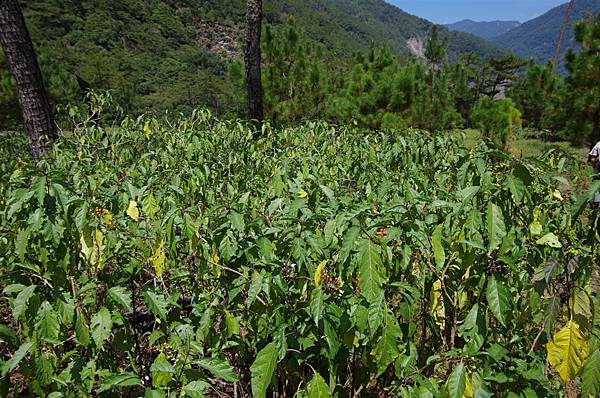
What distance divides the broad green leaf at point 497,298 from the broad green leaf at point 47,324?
1.52 metres

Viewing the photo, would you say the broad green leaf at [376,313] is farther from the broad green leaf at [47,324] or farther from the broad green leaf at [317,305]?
the broad green leaf at [47,324]

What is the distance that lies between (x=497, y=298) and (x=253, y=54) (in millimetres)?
6150

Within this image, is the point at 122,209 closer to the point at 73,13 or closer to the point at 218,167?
the point at 218,167

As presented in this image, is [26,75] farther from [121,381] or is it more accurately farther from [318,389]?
[318,389]

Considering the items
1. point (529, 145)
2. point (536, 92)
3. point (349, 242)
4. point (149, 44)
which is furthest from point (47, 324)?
point (149, 44)

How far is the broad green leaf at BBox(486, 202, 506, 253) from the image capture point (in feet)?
4.54

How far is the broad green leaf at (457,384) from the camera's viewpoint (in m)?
1.27

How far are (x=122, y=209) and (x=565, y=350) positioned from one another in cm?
210

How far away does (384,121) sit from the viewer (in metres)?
9.77

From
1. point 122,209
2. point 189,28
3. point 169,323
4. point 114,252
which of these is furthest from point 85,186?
point 189,28

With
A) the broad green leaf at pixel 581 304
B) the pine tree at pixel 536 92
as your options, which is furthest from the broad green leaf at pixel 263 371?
the pine tree at pixel 536 92

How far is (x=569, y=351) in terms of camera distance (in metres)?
1.41

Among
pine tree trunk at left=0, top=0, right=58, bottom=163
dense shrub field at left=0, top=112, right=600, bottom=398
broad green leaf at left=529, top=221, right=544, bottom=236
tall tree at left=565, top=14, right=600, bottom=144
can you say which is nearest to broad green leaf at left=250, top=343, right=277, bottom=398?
dense shrub field at left=0, top=112, right=600, bottom=398

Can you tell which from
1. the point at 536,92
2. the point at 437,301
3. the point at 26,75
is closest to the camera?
the point at 437,301
